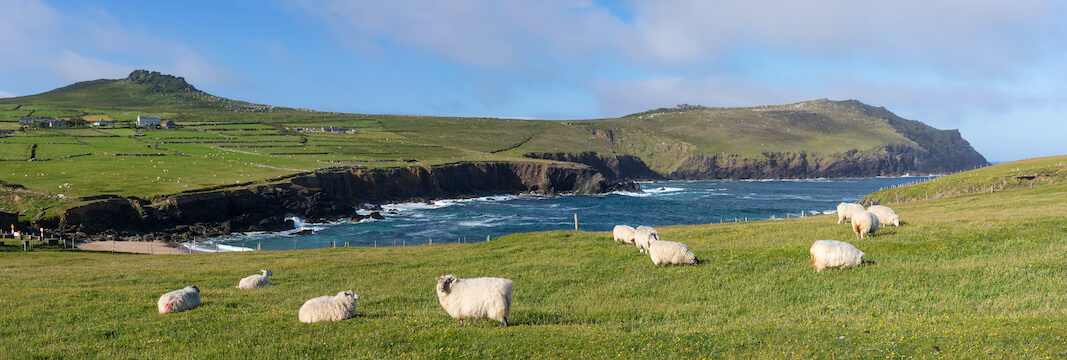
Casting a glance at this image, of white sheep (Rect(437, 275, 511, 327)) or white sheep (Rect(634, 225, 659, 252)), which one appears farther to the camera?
white sheep (Rect(634, 225, 659, 252))

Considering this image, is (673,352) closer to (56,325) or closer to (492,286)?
(492,286)

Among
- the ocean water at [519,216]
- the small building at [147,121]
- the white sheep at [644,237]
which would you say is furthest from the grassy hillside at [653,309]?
the small building at [147,121]

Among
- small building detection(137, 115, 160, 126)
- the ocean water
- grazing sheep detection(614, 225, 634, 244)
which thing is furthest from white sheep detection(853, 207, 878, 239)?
small building detection(137, 115, 160, 126)

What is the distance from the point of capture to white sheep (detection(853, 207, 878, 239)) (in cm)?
2373

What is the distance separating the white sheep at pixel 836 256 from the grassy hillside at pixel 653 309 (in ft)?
1.48

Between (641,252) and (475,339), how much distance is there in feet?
51.8

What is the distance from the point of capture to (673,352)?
1080 cm

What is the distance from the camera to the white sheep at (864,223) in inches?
934

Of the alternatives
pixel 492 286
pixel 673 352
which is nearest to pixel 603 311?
pixel 492 286

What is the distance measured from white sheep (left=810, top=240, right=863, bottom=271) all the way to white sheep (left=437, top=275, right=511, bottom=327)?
1170 centimetres

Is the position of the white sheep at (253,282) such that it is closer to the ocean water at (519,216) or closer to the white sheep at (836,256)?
the white sheep at (836,256)

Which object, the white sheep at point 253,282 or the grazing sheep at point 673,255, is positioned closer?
the grazing sheep at point 673,255

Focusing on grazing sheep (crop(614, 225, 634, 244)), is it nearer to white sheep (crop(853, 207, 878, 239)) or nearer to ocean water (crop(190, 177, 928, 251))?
white sheep (crop(853, 207, 878, 239))

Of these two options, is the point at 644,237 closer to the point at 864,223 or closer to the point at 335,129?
the point at 864,223
